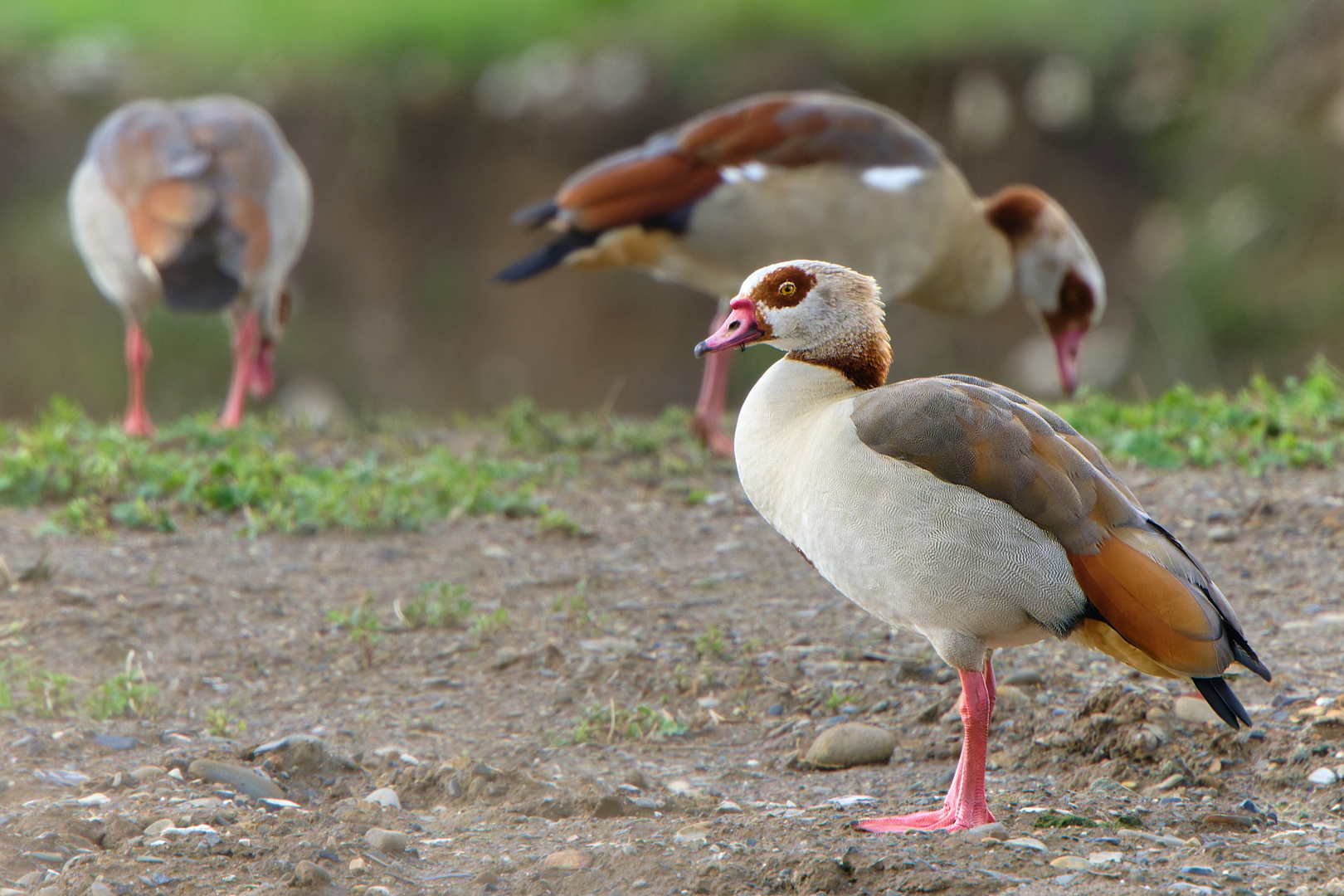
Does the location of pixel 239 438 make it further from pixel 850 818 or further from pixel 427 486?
pixel 850 818

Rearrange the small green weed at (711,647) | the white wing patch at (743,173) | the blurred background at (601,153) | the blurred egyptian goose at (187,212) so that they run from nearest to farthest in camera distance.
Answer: the small green weed at (711,647) → the white wing patch at (743,173) → the blurred egyptian goose at (187,212) → the blurred background at (601,153)

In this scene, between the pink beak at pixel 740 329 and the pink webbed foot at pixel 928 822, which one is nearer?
the pink webbed foot at pixel 928 822

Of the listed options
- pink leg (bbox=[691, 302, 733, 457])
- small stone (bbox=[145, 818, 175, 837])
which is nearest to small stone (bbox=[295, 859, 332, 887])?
small stone (bbox=[145, 818, 175, 837])

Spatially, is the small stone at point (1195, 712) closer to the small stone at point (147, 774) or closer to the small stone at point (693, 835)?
the small stone at point (693, 835)

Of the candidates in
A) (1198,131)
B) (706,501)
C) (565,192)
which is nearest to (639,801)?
(706,501)

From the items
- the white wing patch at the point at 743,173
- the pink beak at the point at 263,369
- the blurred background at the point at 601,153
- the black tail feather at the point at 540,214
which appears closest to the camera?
the white wing patch at the point at 743,173

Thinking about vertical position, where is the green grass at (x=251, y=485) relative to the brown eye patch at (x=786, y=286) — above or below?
below

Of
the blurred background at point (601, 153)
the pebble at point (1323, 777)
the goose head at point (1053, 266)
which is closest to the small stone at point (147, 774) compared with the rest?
the pebble at point (1323, 777)

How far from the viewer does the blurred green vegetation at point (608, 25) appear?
11.4 metres

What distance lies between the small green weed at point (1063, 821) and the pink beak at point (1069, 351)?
4.68 meters

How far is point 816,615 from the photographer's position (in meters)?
4.62

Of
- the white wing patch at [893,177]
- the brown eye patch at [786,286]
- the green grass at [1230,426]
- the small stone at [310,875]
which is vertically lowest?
the small stone at [310,875]

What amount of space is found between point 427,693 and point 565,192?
3.09 metres

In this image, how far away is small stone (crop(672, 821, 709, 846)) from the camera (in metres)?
2.97
